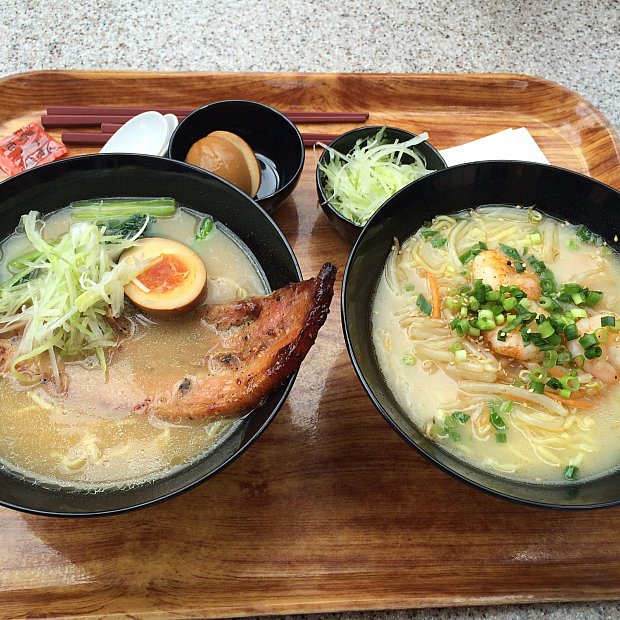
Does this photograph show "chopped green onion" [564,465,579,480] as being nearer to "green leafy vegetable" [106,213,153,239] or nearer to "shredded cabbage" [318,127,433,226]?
"shredded cabbage" [318,127,433,226]

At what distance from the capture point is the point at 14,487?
1609mm

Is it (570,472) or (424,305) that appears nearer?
(570,472)

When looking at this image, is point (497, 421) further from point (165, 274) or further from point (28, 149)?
point (28, 149)

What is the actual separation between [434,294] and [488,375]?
0.34 m

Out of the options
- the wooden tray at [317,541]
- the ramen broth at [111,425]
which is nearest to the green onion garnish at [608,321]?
the wooden tray at [317,541]

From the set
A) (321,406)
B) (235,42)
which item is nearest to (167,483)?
(321,406)

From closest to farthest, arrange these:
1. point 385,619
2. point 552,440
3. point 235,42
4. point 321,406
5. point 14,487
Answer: point 14,487 < point 552,440 < point 385,619 < point 321,406 < point 235,42

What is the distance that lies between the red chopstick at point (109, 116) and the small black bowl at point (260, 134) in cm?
21

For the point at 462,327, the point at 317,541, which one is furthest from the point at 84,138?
the point at 317,541

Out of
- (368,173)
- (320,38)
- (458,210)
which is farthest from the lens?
(320,38)

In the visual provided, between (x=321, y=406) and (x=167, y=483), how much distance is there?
614mm

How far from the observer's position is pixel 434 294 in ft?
6.56

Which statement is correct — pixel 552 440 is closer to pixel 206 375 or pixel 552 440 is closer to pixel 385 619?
pixel 385 619

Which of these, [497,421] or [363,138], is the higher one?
[363,138]
